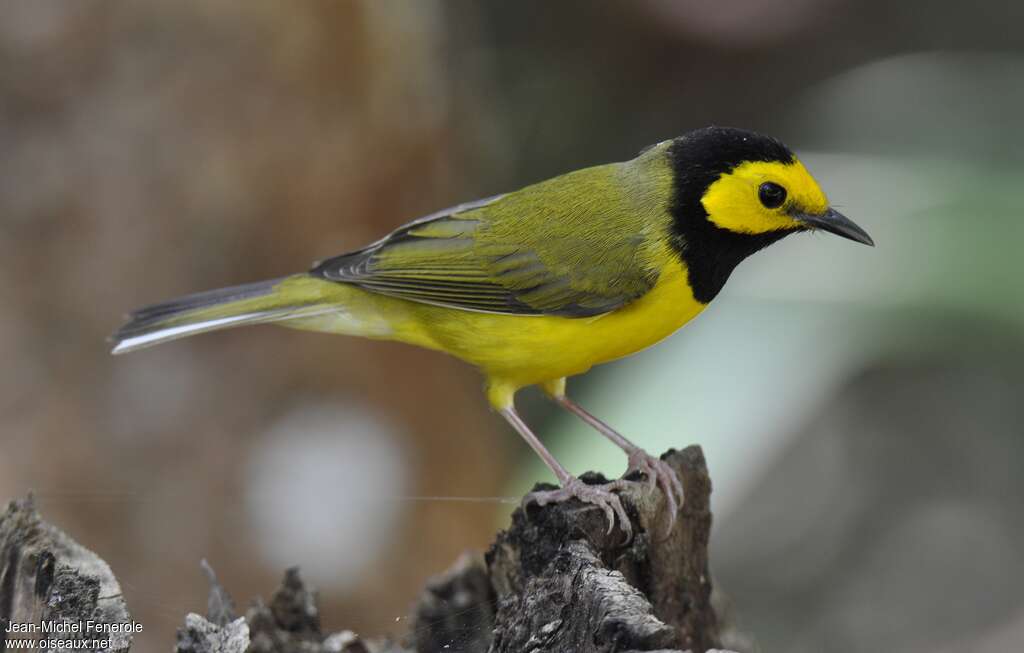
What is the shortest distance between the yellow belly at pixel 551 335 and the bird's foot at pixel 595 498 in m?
0.56

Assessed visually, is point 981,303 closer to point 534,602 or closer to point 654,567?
point 654,567

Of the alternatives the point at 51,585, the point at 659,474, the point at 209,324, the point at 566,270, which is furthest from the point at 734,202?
the point at 51,585

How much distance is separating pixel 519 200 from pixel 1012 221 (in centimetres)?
248

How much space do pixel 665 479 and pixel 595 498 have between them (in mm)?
376

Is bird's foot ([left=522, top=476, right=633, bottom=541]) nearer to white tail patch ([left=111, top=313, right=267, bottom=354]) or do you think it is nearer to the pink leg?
the pink leg

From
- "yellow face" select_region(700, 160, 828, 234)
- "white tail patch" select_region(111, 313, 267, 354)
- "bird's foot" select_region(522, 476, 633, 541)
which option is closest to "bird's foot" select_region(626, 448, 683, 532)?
"bird's foot" select_region(522, 476, 633, 541)

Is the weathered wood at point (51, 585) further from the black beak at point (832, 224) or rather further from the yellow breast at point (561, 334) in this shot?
the black beak at point (832, 224)

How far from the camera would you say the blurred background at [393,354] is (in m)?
5.28

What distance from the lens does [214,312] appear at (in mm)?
4121

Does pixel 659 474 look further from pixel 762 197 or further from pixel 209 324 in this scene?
pixel 209 324

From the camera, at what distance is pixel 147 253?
566 cm

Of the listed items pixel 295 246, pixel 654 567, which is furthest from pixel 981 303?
pixel 295 246

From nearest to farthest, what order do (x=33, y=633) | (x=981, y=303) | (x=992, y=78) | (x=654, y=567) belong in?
(x=33, y=633), (x=654, y=567), (x=981, y=303), (x=992, y=78)

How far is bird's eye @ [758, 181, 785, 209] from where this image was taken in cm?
363
